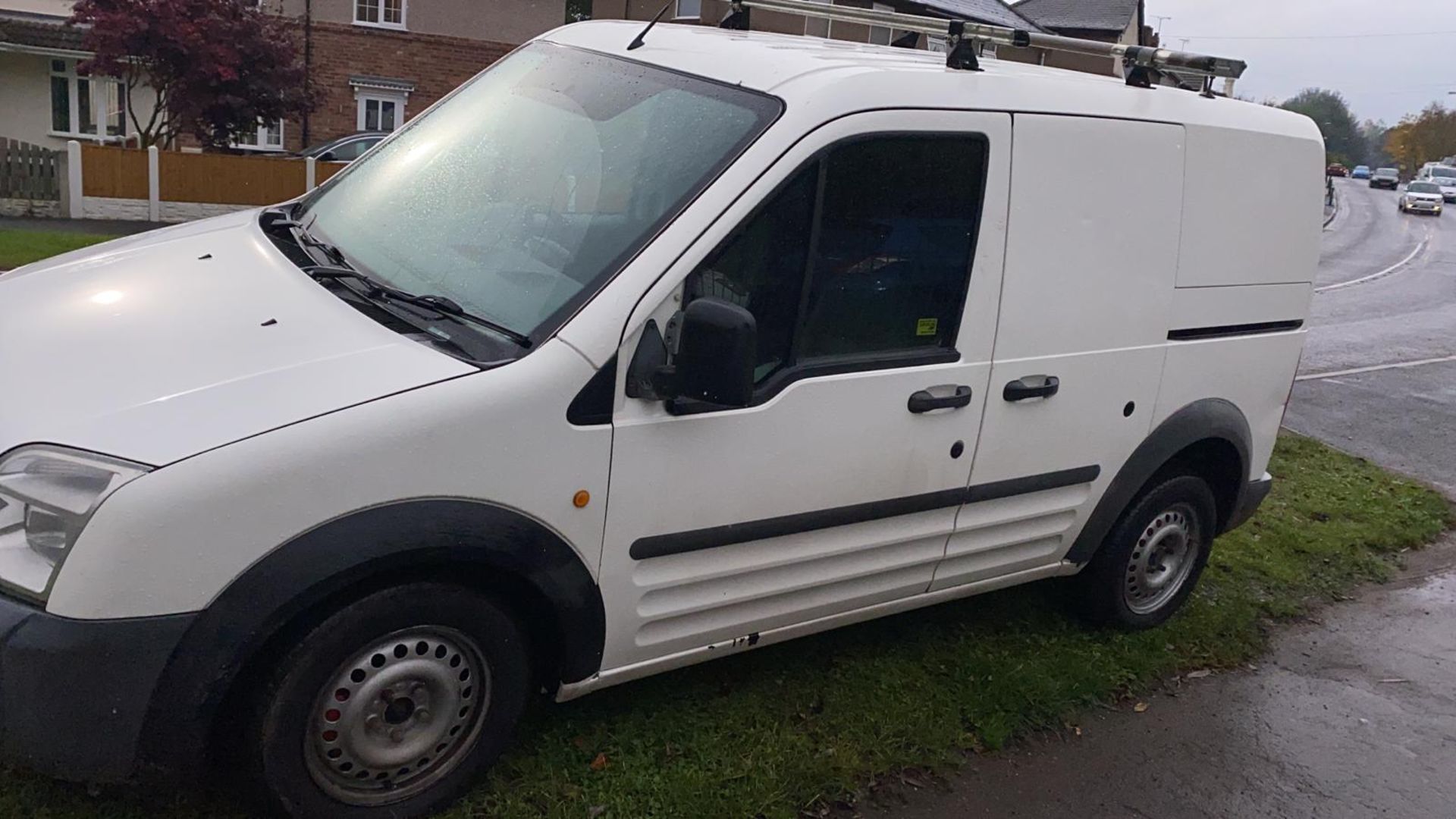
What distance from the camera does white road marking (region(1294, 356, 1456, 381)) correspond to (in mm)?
12238

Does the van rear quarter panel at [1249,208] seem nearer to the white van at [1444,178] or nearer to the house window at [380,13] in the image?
the house window at [380,13]

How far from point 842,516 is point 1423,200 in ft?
196

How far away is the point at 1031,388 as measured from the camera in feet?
13.5

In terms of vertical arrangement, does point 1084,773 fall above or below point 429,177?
below

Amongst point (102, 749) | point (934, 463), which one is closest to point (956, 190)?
point (934, 463)

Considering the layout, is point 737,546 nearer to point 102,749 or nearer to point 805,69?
point 805,69

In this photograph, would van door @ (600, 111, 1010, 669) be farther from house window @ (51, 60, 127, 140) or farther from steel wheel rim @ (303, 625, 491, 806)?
house window @ (51, 60, 127, 140)

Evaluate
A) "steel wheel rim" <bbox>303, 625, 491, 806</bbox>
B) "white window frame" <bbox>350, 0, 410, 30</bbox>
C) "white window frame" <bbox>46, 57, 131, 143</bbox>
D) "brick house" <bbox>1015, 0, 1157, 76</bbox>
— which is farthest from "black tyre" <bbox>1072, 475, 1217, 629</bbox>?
"brick house" <bbox>1015, 0, 1157, 76</bbox>

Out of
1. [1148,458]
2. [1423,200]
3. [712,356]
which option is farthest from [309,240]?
[1423,200]

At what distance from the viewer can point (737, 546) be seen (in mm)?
3574

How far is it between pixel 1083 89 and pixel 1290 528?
3.72 meters

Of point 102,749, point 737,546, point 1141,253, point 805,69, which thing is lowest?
point 102,749

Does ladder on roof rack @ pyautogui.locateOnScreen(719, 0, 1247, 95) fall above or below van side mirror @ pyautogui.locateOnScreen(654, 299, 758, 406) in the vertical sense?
above

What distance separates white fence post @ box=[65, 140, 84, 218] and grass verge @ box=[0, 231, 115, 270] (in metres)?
3.31
